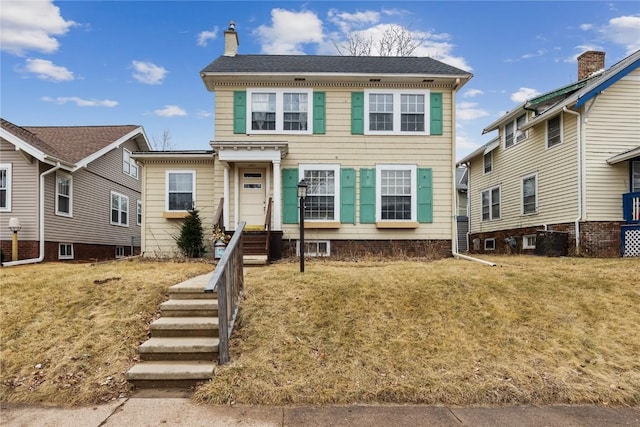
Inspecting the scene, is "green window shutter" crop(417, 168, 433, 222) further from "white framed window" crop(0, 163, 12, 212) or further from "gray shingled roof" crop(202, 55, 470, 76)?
"white framed window" crop(0, 163, 12, 212)

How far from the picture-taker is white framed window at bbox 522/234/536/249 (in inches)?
579

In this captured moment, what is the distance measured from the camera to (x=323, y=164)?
467 inches

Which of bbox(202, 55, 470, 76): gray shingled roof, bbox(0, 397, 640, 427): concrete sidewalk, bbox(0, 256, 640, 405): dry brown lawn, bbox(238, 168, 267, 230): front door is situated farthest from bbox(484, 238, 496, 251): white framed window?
bbox(0, 397, 640, 427): concrete sidewalk

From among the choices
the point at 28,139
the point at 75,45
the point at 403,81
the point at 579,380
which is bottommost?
the point at 579,380

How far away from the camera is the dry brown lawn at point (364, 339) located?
400 cm

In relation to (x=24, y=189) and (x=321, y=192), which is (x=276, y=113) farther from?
(x=24, y=189)

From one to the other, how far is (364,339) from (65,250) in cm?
1311

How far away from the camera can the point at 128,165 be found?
18.8m

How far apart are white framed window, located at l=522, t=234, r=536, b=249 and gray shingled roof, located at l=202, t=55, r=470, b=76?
7.07m

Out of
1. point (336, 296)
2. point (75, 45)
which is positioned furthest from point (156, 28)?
point (336, 296)

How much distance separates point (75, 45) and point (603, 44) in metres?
22.8

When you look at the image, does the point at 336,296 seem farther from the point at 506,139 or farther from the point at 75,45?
the point at 75,45

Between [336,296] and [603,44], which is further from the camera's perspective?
[603,44]

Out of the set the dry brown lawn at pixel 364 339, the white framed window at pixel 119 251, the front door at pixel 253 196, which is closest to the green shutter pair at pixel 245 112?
the front door at pixel 253 196
